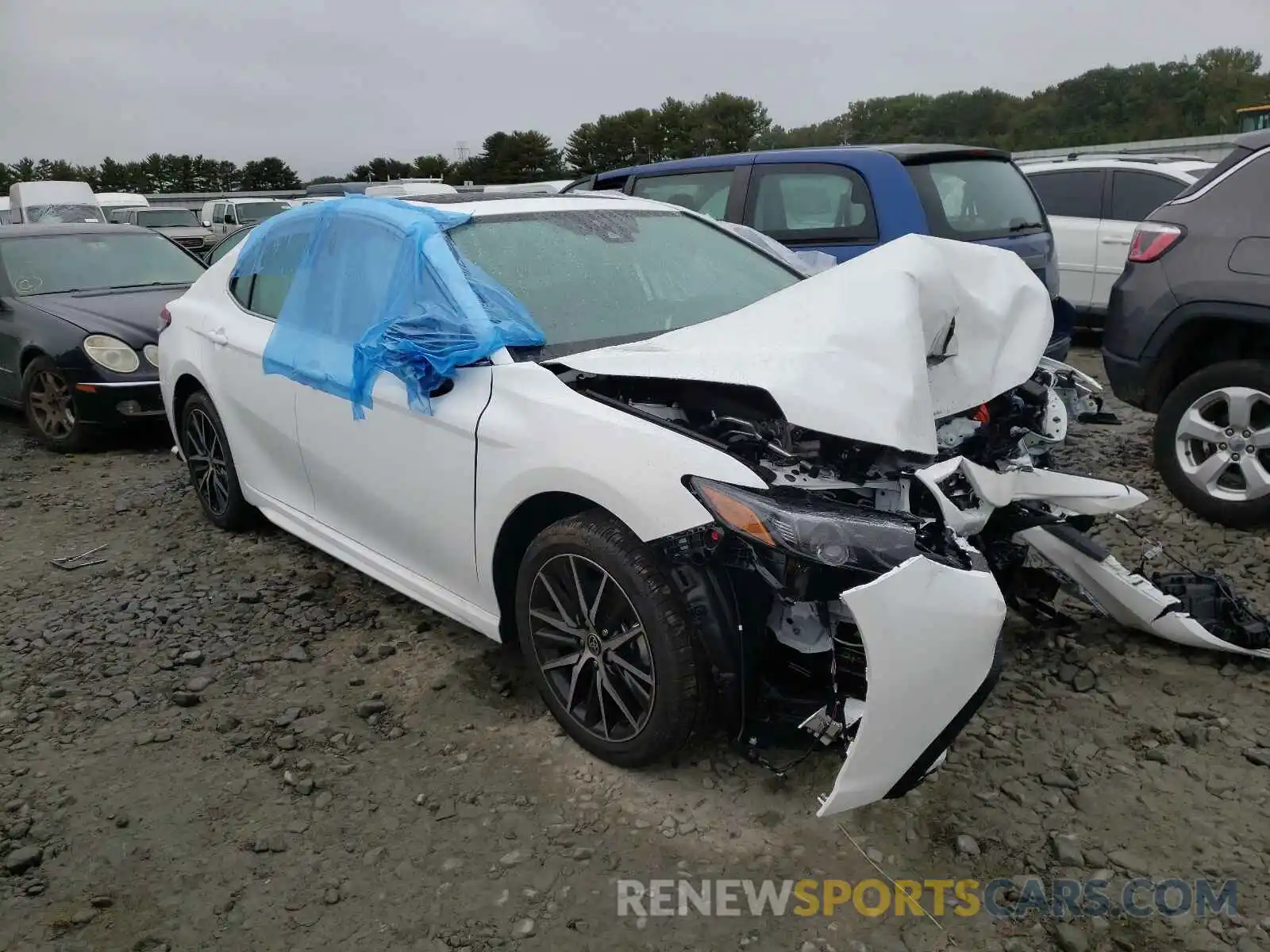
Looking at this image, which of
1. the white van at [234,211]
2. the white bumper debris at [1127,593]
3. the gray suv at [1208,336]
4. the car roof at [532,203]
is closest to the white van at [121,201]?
the white van at [234,211]

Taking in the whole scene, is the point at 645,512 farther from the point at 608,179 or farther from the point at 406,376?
the point at 608,179

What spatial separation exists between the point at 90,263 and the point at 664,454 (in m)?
6.74

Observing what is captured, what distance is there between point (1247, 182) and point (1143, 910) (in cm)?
356

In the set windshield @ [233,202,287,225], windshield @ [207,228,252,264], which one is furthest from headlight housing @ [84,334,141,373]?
windshield @ [233,202,287,225]

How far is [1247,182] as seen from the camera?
4.41m

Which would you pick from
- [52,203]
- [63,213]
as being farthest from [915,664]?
[52,203]

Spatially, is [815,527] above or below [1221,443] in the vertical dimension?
above

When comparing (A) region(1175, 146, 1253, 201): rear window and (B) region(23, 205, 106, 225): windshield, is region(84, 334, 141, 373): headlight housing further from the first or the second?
(B) region(23, 205, 106, 225): windshield

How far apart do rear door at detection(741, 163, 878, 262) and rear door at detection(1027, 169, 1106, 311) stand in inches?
123

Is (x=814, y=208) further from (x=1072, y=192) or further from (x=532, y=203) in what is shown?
(x=1072, y=192)

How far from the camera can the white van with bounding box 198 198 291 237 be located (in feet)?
67.3

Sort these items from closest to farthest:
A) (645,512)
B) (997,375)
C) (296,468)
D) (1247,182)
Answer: (645,512) < (997,375) < (296,468) < (1247,182)

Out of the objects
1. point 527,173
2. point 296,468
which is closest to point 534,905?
point 296,468

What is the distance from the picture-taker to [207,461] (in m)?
4.82
